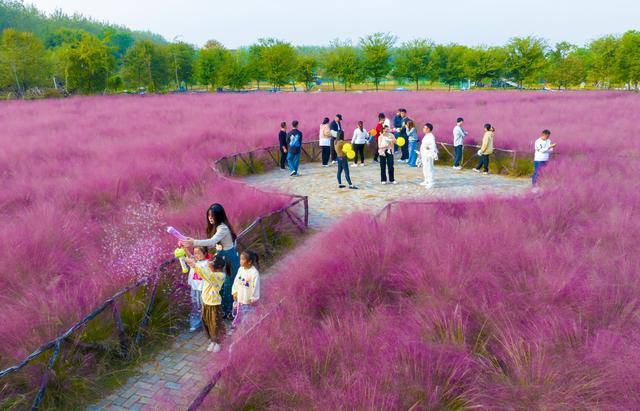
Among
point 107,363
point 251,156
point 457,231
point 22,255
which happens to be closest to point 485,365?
point 457,231

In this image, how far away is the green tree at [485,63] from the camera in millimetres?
53469

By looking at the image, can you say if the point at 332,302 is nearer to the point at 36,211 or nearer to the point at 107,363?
the point at 107,363

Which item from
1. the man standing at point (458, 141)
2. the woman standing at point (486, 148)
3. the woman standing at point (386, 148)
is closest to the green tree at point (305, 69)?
the man standing at point (458, 141)

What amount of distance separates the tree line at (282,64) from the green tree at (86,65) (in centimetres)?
9

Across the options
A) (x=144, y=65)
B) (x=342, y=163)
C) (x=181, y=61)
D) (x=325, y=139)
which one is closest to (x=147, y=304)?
(x=342, y=163)

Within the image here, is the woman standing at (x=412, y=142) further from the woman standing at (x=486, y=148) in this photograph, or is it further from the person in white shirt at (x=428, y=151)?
the person in white shirt at (x=428, y=151)

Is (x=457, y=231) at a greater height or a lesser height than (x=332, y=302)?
greater

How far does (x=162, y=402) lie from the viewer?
4.10 meters

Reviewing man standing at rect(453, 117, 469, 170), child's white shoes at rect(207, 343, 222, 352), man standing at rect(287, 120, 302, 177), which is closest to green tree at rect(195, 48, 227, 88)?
man standing at rect(287, 120, 302, 177)

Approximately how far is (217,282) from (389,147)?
300 inches

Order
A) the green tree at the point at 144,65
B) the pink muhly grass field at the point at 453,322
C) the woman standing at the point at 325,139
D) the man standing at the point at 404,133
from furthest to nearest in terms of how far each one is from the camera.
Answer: the green tree at the point at 144,65 → the man standing at the point at 404,133 → the woman standing at the point at 325,139 → the pink muhly grass field at the point at 453,322

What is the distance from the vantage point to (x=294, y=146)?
12898 mm

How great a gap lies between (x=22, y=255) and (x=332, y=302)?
4390mm

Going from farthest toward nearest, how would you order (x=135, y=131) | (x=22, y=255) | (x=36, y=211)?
(x=135, y=131), (x=36, y=211), (x=22, y=255)
